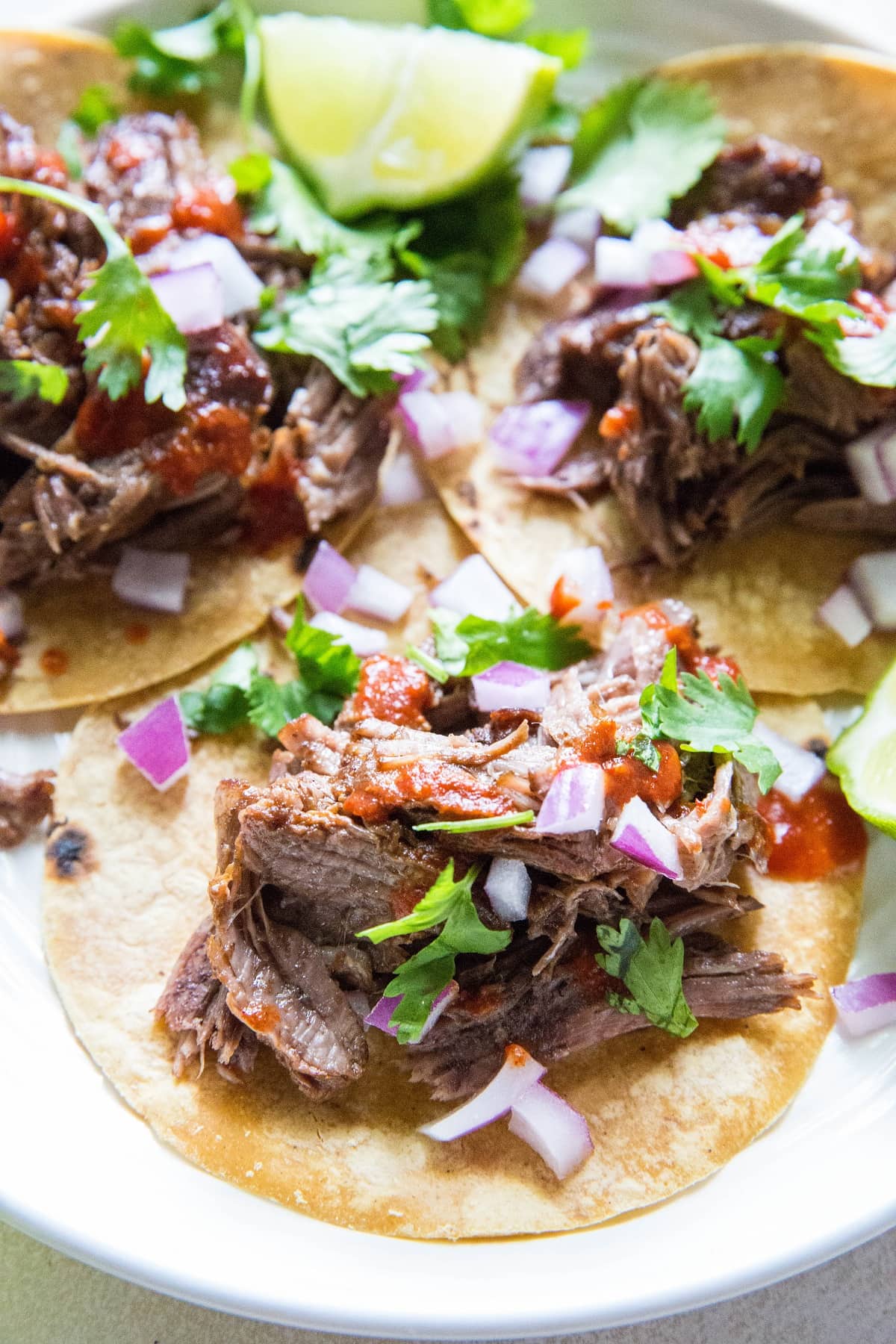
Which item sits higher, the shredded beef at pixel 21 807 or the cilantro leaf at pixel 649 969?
the cilantro leaf at pixel 649 969

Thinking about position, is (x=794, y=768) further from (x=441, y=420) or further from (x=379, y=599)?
(x=441, y=420)

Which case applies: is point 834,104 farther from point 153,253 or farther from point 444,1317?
point 444,1317

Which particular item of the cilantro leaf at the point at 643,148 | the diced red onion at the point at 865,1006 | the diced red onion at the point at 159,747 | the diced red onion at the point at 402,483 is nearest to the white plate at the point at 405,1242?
the diced red onion at the point at 865,1006

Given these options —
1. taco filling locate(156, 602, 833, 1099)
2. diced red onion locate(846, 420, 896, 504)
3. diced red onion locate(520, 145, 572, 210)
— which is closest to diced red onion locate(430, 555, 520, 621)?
taco filling locate(156, 602, 833, 1099)

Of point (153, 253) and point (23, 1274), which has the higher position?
point (153, 253)

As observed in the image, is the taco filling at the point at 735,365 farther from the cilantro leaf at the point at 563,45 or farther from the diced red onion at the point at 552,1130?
the diced red onion at the point at 552,1130

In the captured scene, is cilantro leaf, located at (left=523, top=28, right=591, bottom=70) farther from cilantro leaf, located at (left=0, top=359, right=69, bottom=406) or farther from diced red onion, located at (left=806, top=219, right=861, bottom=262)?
cilantro leaf, located at (left=0, top=359, right=69, bottom=406)

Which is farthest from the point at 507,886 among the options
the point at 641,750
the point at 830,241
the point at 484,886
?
the point at 830,241

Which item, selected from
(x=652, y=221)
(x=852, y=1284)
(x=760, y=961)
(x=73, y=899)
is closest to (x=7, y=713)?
(x=73, y=899)
